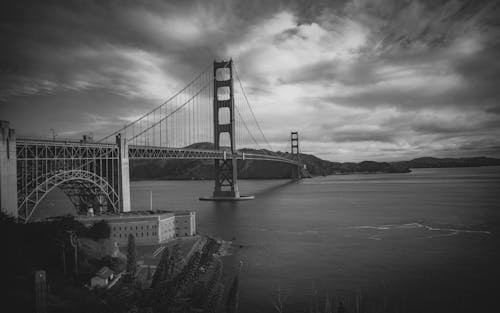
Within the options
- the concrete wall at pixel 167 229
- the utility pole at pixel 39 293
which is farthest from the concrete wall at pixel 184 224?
the utility pole at pixel 39 293

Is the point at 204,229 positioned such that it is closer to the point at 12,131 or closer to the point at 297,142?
the point at 12,131

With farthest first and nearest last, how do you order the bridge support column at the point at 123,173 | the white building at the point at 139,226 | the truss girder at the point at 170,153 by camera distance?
the truss girder at the point at 170,153
the bridge support column at the point at 123,173
the white building at the point at 139,226

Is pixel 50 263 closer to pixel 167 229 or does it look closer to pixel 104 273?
pixel 104 273

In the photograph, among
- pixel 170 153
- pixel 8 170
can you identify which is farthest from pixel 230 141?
pixel 8 170

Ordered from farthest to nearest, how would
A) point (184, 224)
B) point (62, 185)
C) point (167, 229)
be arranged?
point (184, 224), point (167, 229), point (62, 185)

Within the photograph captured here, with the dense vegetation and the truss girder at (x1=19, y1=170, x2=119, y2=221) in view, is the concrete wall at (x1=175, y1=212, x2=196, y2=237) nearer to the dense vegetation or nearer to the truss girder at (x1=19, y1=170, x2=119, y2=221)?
the truss girder at (x1=19, y1=170, x2=119, y2=221)

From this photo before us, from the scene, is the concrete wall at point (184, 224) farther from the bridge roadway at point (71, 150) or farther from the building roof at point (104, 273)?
the building roof at point (104, 273)
